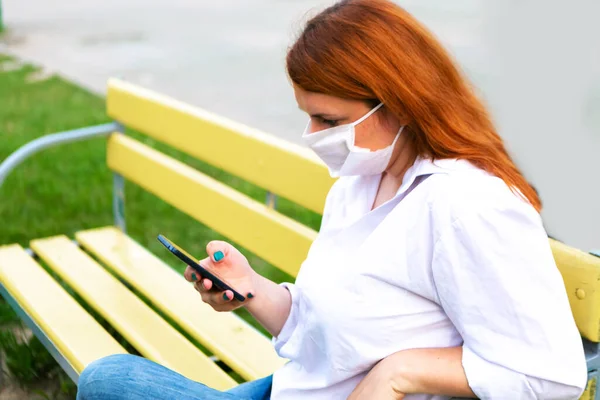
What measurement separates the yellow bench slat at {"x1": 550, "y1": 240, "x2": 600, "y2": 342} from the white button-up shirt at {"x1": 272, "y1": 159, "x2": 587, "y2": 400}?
191 millimetres

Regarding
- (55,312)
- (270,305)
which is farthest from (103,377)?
(55,312)

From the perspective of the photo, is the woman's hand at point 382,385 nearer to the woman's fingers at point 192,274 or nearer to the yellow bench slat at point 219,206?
the woman's fingers at point 192,274

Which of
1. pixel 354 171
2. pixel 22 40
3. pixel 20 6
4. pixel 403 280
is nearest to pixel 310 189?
pixel 354 171

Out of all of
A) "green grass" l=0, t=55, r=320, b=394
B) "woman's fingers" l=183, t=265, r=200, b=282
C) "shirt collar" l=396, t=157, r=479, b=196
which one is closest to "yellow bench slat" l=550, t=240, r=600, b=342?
"shirt collar" l=396, t=157, r=479, b=196

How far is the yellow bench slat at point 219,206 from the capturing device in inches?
116

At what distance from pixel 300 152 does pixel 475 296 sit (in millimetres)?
1254

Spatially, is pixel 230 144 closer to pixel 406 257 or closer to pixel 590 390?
pixel 406 257

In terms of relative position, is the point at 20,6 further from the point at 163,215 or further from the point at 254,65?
the point at 163,215

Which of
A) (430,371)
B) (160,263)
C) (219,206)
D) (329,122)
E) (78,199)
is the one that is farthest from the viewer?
(78,199)

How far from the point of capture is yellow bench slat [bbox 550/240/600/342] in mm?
1865

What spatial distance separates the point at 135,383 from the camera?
2.07 m

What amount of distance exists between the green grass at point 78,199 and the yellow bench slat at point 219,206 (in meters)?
0.71

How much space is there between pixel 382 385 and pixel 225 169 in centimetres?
167

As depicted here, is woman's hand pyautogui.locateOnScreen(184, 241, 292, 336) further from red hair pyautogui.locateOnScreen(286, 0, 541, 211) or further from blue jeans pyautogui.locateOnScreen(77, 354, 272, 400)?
red hair pyautogui.locateOnScreen(286, 0, 541, 211)
